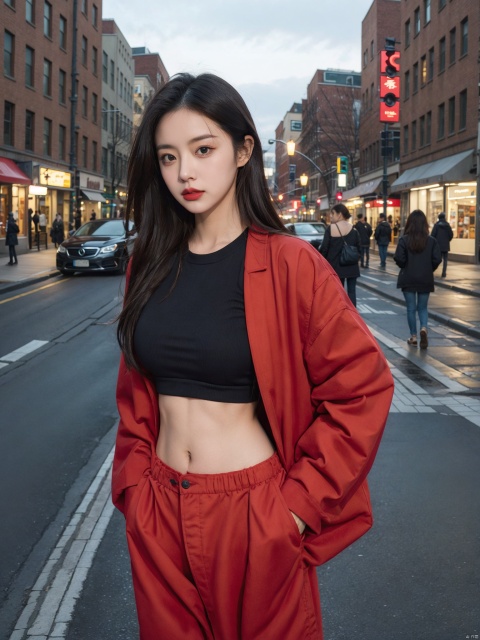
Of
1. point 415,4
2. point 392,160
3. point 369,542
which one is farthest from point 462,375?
point 392,160

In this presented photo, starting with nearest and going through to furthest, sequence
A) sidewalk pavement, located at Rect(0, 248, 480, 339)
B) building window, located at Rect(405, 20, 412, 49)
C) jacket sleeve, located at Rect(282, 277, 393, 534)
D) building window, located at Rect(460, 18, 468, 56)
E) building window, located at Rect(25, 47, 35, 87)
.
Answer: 1. jacket sleeve, located at Rect(282, 277, 393, 534)
2. sidewalk pavement, located at Rect(0, 248, 480, 339)
3. building window, located at Rect(460, 18, 468, 56)
4. building window, located at Rect(25, 47, 35, 87)
5. building window, located at Rect(405, 20, 412, 49)

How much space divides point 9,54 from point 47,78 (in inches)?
233

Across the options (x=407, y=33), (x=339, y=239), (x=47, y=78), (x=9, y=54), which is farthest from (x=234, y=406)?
(x=407, y=33)

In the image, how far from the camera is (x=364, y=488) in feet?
6.44

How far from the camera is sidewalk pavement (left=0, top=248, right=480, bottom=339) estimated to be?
46.4ft

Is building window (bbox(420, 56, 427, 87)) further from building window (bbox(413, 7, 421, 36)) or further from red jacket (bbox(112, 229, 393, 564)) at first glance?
red jacket (bbox(112, 229, 393, 564))

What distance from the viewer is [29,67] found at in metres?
37.5

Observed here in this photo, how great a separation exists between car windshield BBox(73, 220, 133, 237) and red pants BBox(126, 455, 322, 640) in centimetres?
2215

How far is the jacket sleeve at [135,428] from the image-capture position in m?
2.08

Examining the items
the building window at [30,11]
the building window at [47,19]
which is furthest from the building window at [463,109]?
the building window at [47,19]

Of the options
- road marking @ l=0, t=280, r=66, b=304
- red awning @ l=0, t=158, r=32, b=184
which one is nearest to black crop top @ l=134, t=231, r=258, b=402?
road marking @ l=0, t=280, r=66, b=304

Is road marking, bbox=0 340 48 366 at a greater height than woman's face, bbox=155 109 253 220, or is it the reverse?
woman's face, bbox=155 109 253 220

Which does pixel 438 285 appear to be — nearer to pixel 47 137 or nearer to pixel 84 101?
pixel 47 137

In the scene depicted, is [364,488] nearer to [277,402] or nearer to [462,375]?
[277,402]
